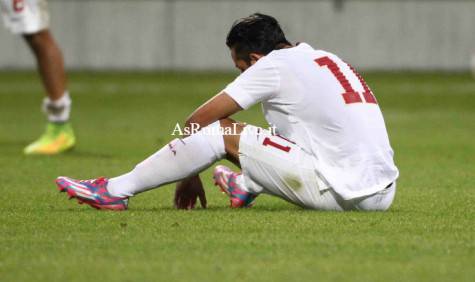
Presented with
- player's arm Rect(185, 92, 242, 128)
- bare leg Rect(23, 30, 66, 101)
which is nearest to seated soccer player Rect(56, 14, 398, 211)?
player's arm Rect(185, 92, 242, 128)

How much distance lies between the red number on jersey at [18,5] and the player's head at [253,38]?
4.66 metres

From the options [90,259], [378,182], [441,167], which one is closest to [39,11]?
[441,167]

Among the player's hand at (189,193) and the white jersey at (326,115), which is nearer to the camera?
the white jersey at (326,115)

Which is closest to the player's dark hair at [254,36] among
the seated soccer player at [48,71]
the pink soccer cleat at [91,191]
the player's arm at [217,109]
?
the player's arm at [217,109]

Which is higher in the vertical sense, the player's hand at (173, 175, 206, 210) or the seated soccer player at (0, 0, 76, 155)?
the player's hand at (173, 175, 206, 210)

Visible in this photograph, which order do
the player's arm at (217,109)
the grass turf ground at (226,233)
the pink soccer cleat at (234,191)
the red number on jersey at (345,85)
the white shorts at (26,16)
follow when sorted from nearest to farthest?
1. the grass turf ground at (226,233)
2. the player's arm at (217,109)
3. the red number on jersey at (345,85)
4. the pink soccer cleat at (234,191)
5. the white shorts at (26,16)

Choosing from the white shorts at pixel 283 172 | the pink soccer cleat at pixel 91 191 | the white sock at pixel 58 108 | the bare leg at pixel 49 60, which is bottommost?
the white sock at pixel 58 108

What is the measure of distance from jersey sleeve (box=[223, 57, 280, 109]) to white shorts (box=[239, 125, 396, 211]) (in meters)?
0.17

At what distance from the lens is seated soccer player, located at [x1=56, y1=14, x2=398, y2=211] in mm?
6250

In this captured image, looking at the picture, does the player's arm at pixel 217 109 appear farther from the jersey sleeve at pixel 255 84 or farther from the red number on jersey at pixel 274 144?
the red number on jersey at pixel 274 144

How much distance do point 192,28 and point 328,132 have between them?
20511mm

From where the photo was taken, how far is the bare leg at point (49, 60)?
10703 millimetres

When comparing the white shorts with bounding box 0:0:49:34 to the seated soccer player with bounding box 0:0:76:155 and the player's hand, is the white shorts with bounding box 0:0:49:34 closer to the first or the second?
the seated soccer player with bounding box 0:0:76:155

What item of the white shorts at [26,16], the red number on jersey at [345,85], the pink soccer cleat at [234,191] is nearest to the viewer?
the red number on jersey at [345,85]
